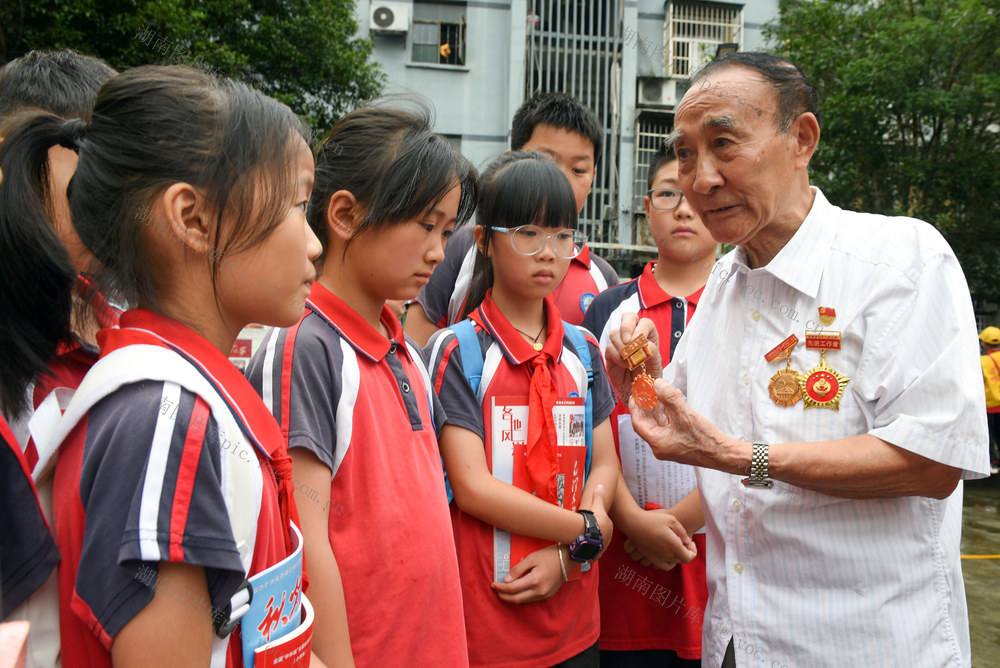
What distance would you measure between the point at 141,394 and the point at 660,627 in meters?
1.81

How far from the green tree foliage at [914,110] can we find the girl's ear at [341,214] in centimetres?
1038

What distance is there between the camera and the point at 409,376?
174cm

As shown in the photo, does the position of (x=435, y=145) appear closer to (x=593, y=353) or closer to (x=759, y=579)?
(x=593, y=353)

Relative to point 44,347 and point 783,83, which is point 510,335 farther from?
point 44,347

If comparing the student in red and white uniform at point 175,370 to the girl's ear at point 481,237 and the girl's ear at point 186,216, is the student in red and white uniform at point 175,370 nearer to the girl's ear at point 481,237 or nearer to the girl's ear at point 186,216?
the girl's ear at point 186,216

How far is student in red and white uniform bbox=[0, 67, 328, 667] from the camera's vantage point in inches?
36.3

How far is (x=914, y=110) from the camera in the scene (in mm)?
10078

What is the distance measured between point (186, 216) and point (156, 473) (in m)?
0.41

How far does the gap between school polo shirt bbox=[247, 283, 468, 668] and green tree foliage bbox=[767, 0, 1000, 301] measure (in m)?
10.6

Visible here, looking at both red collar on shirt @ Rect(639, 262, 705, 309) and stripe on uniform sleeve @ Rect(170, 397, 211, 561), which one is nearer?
stripe on uniform sleeve @ Rect(170, 397, 211, 561)

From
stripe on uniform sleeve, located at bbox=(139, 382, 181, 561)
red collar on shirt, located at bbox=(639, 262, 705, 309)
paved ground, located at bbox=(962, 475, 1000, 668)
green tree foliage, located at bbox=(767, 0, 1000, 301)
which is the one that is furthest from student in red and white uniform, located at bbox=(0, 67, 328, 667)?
green tree foliage, located at bbox=(767, 0, 1000, 301)

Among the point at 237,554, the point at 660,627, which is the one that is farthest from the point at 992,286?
the point at 237,554

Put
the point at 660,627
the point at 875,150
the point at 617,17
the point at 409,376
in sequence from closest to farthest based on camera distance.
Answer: the point at 409,376 → the point at 660,627 → the point at 875,150 → the point at 617,17

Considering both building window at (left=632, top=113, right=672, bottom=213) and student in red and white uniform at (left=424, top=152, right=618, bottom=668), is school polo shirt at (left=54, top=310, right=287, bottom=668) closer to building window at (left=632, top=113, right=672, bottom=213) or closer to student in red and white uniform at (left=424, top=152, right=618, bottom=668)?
student in red and white uniform at (left=424, top=152, right=618, bottom=668)
